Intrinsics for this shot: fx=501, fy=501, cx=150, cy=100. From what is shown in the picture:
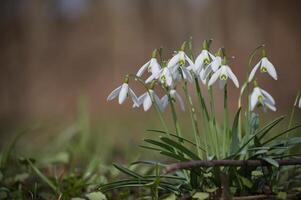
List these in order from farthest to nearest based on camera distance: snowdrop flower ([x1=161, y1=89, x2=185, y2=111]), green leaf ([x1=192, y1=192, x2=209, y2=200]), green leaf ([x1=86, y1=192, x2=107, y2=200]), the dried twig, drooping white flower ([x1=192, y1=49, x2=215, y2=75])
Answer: snowdrop flower ([x1=161, y1=89, x2=185, y2=111]) → green leaf ([x1=86, y1=192, x2=107, y2=200]) → drooping white flower ([x1=192, y1=49, x2=215, y2=75]) → green leaf ([x1=192, y1=192, x2=209, y2=200]) → the dried twig

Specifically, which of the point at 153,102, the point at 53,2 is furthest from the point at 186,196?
the point at 53,2

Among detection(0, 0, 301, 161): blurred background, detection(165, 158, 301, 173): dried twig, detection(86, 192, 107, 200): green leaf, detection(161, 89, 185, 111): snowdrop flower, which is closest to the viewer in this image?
detection(165, 158, 301, 173): dried twig

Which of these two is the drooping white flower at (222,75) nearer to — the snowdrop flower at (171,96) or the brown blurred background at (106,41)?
the snowdrop flower at (171,96)

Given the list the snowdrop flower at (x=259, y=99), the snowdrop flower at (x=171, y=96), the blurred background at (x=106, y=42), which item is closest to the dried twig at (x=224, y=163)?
the snowdrop flower at (x=259, y=99)

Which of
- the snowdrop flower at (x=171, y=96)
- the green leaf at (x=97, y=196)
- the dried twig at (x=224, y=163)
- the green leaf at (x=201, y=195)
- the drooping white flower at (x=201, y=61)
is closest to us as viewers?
the dried twig at (x=224, y=163)

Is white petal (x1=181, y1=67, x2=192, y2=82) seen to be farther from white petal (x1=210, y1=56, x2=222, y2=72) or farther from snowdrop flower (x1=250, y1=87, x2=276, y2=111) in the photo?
snowdrop flower (x1=250, y1=87, x2=276, y2=111)

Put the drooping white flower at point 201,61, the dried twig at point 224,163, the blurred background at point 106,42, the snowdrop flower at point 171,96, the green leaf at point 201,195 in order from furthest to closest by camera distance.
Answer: the blurred background at point 106,42, the snowdrop flower at point 171,96, the drooping white flower at point 201,61, the green leaf at point 201,195, the dried twig at point 224,163

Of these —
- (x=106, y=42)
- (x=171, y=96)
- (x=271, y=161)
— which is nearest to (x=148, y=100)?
(x=171, y=96)

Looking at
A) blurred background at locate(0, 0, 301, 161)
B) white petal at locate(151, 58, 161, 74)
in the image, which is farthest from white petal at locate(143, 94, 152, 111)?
blurred background at locate(0, 0, 301, 161)
